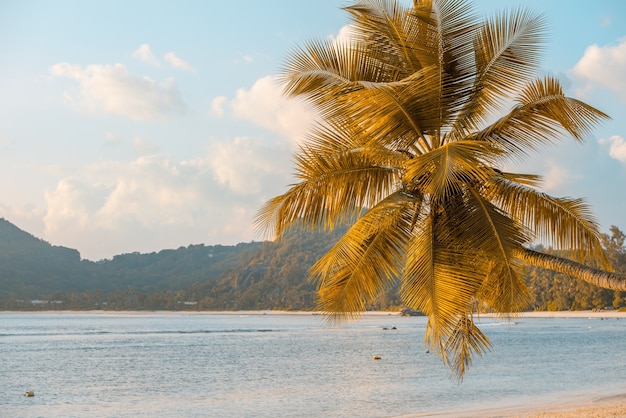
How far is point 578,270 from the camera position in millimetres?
9156

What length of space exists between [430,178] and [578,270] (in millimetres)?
2292

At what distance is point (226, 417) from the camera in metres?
22.5

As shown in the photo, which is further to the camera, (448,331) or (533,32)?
(533,32)

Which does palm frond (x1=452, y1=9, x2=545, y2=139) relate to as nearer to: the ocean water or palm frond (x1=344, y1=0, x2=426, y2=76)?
palm frond (x1=344, y1=0, x2=426, y2=76)

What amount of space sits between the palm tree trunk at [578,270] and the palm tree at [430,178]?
0.02 metres

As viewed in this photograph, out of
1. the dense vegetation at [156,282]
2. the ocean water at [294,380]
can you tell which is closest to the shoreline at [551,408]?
the ocean water at [294,380]

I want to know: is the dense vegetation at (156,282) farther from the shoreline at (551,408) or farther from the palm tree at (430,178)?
the palm tree at (430,178)

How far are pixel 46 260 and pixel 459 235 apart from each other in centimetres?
19311

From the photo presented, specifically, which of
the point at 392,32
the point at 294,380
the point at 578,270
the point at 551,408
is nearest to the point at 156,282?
the point at 294,380

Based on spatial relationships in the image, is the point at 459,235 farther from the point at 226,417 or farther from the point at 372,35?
the point at 226,417

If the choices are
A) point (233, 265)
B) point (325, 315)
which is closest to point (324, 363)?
point (325, 315)

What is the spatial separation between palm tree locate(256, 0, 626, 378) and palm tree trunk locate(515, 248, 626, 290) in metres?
0.02

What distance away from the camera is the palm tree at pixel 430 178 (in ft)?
32.2

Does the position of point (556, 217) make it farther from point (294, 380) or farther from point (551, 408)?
point (294, 380)
